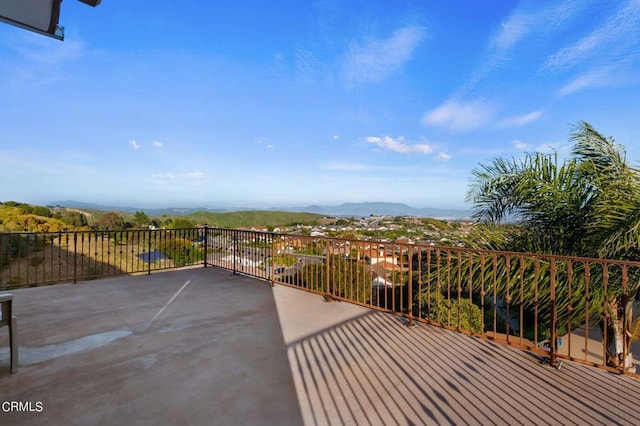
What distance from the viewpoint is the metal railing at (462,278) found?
250 centimetres

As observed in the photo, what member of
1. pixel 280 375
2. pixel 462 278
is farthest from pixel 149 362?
pixel 462 278

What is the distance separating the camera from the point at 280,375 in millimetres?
2023

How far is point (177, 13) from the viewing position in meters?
6.90

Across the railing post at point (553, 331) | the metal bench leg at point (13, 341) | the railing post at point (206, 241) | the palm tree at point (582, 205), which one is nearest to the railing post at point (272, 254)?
the railing post at point (206, 241)

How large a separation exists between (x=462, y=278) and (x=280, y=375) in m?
3.09

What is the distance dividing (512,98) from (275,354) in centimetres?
1365

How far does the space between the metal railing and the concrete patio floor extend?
351mm

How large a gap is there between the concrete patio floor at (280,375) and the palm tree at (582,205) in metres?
1.45

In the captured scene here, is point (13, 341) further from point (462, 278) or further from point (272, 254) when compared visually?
point (462, 278)

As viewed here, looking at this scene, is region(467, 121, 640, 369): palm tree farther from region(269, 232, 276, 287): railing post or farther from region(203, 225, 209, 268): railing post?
region(203, 225, 209, 268): railing post

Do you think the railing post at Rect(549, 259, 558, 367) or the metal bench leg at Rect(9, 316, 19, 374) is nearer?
the metal bench leg at Rect(9, 316, 19, 374)

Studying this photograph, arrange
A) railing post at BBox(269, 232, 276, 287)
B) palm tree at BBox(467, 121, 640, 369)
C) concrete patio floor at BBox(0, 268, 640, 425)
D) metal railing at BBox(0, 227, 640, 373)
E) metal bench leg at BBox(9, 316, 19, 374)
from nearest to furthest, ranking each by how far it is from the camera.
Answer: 1. concrete patio floor at BBox(0, 268, 640, 425)
2. metal bench leg at BBox(9, 316, 19, 374)
3. metal railing at BBox(0, 227, 640, 373)
4. palm tree at BBox(467, 121, 640, 369)
5. railing post at BBox(269, 232, 276, 287)

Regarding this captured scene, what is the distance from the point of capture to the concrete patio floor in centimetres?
160

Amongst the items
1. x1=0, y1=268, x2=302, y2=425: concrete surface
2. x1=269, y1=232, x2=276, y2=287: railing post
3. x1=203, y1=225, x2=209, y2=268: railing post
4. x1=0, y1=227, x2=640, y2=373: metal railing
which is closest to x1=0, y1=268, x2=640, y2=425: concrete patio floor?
x1=0, y1=268, x2=302, y2=425: concrete surface
